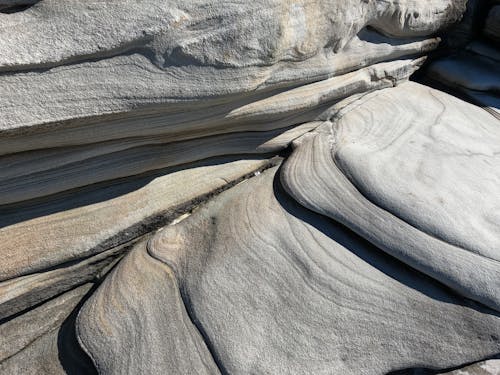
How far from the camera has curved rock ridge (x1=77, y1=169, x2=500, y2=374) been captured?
4.09ft

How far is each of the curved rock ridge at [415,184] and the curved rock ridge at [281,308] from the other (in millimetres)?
64

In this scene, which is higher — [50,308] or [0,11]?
[0,11]

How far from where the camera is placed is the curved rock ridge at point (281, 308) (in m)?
1.25

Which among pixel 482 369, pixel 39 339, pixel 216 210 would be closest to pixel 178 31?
pixel 216 210

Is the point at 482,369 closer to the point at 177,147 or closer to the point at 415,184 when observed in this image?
the point at 415,184

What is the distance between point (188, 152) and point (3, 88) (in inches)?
25.0

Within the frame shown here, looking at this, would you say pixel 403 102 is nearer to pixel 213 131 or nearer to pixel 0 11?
pixel 213 131

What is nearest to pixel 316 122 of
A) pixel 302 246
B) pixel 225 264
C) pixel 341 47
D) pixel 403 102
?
pixel 341 47

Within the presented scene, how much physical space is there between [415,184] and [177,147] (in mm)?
858

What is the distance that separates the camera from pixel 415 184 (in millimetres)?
1566

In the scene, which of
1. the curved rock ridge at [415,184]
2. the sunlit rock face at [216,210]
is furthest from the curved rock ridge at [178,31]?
the curved rock ridge at [415,184]

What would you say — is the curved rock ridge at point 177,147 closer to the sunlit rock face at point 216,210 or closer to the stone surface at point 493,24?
the sunlit rock face at point 216,210

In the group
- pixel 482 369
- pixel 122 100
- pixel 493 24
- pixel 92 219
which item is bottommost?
pixel 482 369

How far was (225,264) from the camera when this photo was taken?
1.40 m
